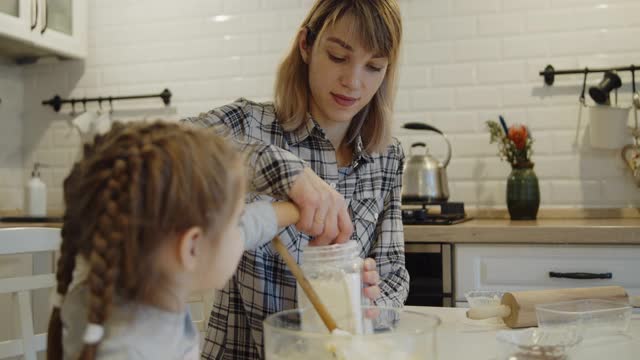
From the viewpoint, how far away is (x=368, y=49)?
46.8 inches

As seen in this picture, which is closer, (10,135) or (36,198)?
(36,198)

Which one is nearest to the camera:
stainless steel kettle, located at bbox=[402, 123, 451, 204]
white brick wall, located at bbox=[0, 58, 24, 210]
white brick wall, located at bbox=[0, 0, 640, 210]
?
stainless steel kettle, located at bbox=[402, 123, 451, 204]

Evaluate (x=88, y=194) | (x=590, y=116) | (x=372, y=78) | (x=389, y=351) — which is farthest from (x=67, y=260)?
(x=590, y=116)

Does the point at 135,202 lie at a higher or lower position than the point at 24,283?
higher

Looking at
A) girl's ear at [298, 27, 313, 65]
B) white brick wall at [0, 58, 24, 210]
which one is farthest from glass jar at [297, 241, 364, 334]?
white brick wall at [0, 58, 24, 210]

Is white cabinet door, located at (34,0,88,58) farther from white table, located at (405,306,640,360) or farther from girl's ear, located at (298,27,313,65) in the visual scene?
white table, located at (405,306,640,360)

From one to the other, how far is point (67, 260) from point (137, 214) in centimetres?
12

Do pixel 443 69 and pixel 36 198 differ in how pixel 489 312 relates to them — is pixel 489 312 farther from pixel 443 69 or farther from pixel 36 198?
pixel 36 198

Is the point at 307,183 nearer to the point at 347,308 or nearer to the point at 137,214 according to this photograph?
the point at 347,308

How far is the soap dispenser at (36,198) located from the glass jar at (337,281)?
7.85 feet

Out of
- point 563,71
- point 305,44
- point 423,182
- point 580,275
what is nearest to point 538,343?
point 305,44

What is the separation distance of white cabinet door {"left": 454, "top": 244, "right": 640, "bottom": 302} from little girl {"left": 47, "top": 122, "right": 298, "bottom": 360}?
153 cm

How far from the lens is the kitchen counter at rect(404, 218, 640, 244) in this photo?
191 centimetres

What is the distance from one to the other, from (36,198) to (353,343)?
8.66ft
